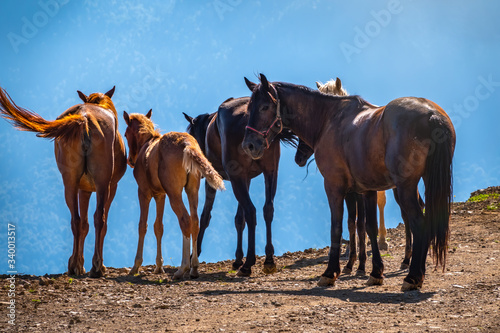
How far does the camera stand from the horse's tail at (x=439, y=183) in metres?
7.34

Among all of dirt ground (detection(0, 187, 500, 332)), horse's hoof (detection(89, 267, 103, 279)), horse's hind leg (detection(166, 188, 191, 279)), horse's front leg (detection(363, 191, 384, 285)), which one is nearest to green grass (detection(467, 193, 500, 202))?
dirt ground (detection(0, 187, 500, 332))

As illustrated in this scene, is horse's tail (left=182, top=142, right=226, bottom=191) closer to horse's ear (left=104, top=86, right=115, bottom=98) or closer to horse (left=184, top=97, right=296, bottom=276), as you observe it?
horse (left=184, top=97, right=296, bottom=276)

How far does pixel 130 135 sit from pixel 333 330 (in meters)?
7.13

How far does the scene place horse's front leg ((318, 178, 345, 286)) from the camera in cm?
845

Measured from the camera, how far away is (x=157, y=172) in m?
9.95

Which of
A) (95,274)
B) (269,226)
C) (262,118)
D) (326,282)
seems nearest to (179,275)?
(95,274)

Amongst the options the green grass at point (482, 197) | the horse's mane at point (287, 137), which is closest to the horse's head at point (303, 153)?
the horse's mane at point (287, 137)

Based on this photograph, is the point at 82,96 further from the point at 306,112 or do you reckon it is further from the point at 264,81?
the point at 306,112

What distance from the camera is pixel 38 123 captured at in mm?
9703

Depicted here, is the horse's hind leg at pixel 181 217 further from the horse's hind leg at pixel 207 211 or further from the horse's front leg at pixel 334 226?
the horse's hind leg at pixel 207 211

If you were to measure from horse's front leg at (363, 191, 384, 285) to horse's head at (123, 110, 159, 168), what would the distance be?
4609 millimetres

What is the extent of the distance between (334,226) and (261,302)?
6.26 ft

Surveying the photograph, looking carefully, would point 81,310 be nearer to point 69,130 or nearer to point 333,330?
point 333,330

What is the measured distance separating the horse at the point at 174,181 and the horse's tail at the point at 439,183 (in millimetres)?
3324
